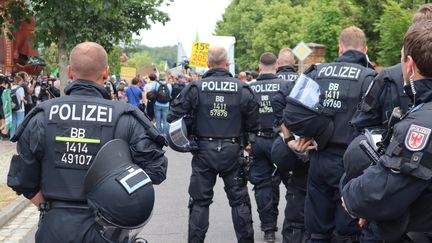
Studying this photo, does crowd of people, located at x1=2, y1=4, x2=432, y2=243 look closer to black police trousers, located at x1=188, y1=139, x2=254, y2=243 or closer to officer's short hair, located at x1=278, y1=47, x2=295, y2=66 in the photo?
black police trousers, located at x1=188, y1=139, x2=254, y2=243

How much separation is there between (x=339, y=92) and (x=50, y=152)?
8.41ft

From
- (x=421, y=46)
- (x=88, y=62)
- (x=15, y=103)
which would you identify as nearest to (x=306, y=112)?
(x=88, y=62)

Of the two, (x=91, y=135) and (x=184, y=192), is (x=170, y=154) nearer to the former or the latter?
(x=184, y=192)

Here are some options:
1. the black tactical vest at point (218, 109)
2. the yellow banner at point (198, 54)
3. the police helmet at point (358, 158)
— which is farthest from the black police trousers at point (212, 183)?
the yellow banner at point (198, 54)

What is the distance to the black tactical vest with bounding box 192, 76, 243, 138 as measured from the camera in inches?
282

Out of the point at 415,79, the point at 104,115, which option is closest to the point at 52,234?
the point at 104,115

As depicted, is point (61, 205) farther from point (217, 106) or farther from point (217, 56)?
point (217, 56)

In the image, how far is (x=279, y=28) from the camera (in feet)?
193

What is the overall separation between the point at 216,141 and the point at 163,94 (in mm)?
15309

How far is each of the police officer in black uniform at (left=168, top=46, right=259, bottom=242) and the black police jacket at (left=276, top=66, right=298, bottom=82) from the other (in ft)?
5.15

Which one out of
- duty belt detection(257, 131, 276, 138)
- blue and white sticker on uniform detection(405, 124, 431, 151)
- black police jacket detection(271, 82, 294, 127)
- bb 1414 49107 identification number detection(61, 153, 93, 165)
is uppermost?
blue and white sticker on uniform detection(405, 124, 431, 151)

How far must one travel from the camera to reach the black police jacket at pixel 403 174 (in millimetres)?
3113

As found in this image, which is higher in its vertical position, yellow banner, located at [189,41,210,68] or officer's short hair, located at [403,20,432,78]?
officer's short hair, located at [403,20,432,78]

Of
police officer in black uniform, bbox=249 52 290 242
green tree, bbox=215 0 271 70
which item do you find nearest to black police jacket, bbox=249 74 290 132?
police officer in black uniform, bbox=249 52 290 242
